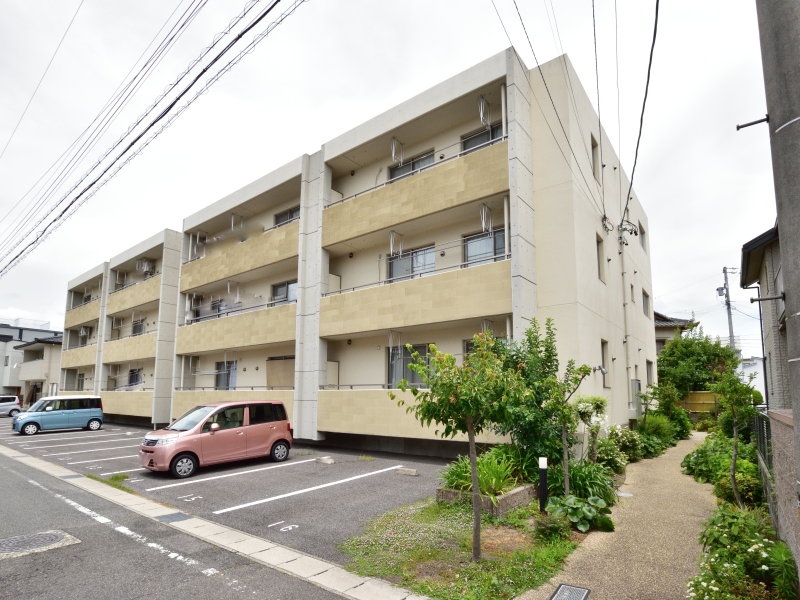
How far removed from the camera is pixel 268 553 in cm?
641

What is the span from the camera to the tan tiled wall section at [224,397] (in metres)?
17.7

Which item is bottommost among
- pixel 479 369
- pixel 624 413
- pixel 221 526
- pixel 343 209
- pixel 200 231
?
pixel 221 526

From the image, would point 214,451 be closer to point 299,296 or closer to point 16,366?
point 299,296

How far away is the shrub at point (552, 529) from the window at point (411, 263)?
909 centimetres

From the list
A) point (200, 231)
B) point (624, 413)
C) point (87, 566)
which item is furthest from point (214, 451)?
point (200, 231)

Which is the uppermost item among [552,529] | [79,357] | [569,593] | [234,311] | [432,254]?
[432,254]

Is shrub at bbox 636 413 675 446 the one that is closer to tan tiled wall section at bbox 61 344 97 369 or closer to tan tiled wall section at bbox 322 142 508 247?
tan tiled wall section at bbox 322 142 508 247

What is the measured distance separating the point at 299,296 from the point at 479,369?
12.6m

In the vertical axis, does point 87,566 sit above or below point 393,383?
below

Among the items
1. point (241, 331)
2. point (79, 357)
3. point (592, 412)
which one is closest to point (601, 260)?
point (592, 412)

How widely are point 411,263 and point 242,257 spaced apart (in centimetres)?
872

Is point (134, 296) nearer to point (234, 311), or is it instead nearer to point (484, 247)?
point (234, 311)

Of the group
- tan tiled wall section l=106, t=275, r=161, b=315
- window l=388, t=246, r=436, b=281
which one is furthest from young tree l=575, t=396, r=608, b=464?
→ tan tiled wall section l=106, t=275, r=161, b=315

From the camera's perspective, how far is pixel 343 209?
16.9 meters
